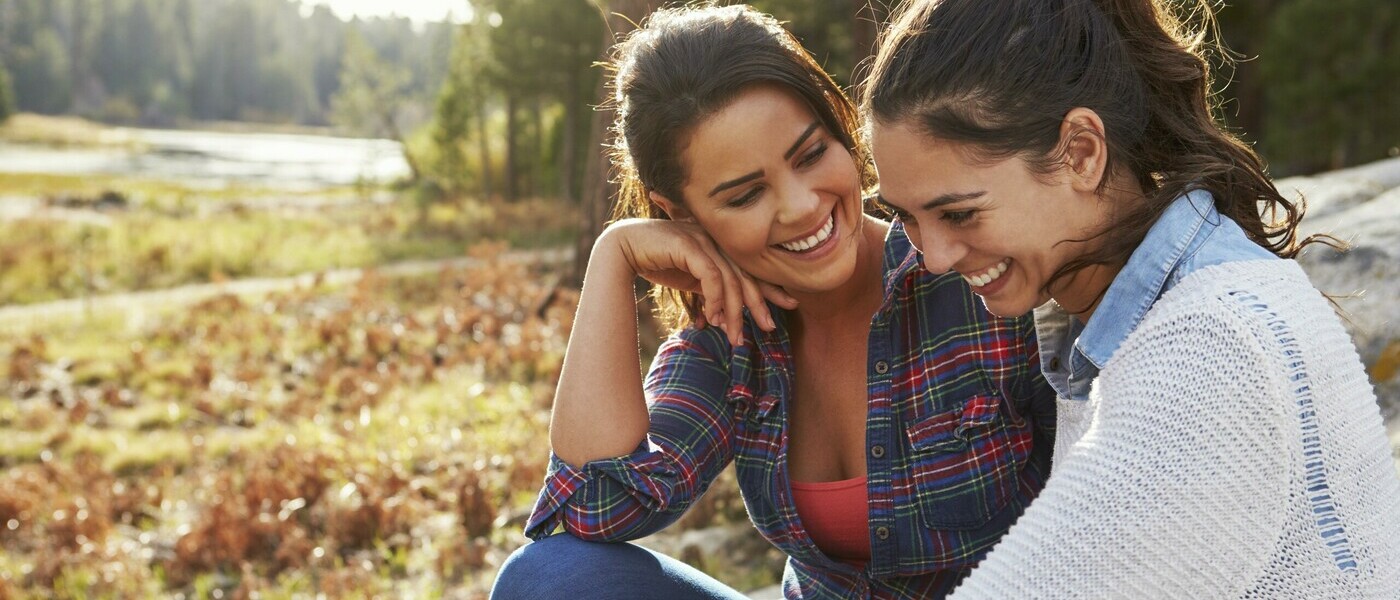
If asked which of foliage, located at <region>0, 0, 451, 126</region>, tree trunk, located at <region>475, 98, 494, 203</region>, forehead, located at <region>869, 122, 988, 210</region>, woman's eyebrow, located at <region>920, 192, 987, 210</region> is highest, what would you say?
forehead, located at <region>869, 122, 988, 210</region>

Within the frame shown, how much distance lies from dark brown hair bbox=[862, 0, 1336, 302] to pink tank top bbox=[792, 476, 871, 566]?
698 millimetres

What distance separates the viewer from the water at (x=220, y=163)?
1774 inches

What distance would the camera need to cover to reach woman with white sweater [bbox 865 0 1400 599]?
4.30ft

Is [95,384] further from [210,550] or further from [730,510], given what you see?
[730,510]

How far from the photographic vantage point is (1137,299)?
4.86 feet

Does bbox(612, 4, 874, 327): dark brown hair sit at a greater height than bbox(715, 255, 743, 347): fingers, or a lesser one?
greater

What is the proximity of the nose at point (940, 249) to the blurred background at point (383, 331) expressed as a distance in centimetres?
81

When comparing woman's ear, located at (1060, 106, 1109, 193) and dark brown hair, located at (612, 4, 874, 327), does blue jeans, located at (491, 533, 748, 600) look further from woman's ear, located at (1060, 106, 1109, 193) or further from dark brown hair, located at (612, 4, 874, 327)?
woman's ear, located at (1060, 106, 1109, 193)

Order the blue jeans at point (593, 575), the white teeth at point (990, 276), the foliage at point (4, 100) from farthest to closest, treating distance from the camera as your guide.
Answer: the foliage at point (4, 100)
the blue jeans at point (593, 575)
the white teeth at point (990, 276)

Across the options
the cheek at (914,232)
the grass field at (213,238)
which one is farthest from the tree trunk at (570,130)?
the cheek at (914,232)

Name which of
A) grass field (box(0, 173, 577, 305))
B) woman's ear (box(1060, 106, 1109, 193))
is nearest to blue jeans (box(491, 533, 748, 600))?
woman's ear (box(1060, 106, 1109, 193))

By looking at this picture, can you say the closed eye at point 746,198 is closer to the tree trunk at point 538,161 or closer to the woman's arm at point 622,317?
the woman's arm at point 622,317

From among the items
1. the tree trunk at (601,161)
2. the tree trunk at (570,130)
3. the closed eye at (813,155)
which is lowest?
the tree trunk at (570,130)

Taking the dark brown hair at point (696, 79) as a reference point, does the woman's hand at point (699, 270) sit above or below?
below
